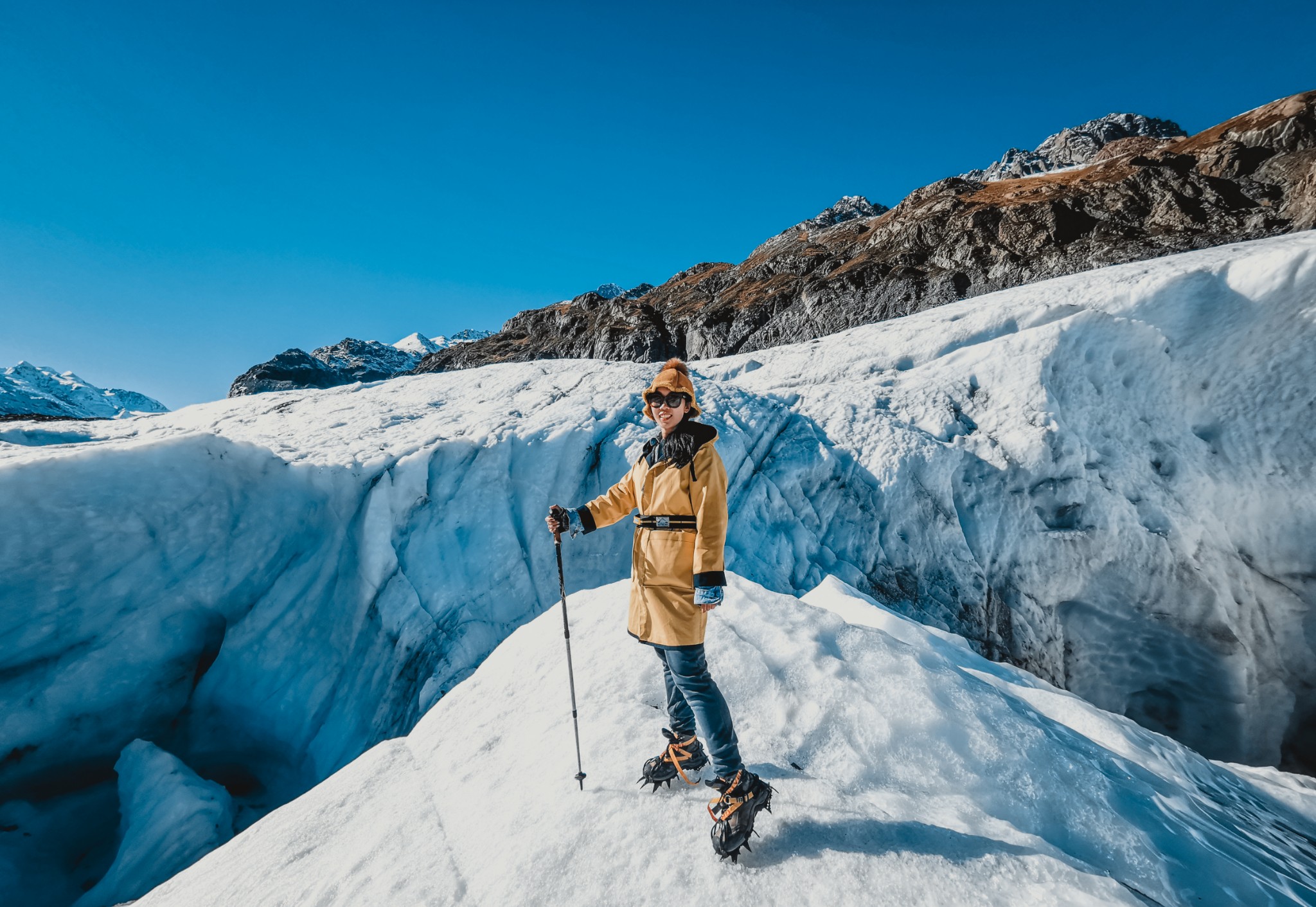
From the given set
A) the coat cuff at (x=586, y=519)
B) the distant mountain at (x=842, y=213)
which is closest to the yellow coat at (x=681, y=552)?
the coat cuff at (x=586, y=519)

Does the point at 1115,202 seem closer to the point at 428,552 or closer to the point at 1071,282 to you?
the point at 1071,282

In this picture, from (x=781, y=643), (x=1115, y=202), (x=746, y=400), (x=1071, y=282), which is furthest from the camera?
(x=1115, y=202)

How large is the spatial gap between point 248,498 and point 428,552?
84.5 inches

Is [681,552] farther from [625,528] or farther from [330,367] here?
[330,367]

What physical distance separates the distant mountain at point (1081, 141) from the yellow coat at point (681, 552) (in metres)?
90.7

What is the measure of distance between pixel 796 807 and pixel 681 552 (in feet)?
4.42

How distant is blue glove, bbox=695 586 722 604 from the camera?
225 cm

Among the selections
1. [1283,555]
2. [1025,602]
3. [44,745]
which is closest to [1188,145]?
[1283,555]

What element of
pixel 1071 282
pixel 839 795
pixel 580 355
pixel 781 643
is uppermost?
pixel 580 355

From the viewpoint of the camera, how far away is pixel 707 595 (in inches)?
89.1

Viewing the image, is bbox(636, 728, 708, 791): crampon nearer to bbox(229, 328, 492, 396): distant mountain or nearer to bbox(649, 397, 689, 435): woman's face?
bbox(649, 397, 689, 435): woman's face

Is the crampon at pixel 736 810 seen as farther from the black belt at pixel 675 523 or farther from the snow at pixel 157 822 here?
the snow at pixel 157 822

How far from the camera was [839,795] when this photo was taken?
96.9 inches

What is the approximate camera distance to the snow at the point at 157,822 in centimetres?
421
